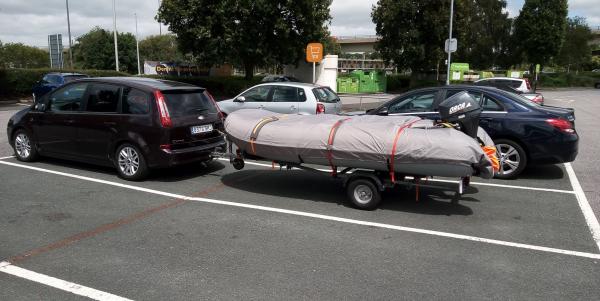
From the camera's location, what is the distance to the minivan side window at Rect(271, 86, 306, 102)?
475 inches

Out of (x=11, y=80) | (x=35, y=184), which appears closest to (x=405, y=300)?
(x=35, y=184)

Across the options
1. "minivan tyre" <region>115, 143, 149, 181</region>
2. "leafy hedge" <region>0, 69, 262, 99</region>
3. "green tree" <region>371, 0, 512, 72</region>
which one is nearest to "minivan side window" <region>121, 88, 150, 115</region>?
"minivan tyre" <region>115, 143, 149, 181</region>

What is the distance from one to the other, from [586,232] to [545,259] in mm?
1174

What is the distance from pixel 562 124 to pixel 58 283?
24.2 feet

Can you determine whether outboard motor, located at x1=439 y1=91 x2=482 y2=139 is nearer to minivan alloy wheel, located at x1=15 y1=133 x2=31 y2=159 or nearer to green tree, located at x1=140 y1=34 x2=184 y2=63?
minivan alloy wheel, located at x1=15 y1=133 x2=31 y2=159

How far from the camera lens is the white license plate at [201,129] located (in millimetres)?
7734

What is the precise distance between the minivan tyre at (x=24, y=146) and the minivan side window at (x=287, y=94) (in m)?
5.70

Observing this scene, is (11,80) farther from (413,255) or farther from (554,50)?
(554,50)

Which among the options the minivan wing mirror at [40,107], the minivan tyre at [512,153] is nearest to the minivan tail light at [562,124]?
the minivan tyre at [512,153]

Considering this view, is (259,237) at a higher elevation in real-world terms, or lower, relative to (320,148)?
lower

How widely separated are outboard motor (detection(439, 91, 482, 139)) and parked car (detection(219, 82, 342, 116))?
18.2 feet

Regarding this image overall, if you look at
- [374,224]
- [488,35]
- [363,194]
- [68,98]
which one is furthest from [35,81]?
[488,35]

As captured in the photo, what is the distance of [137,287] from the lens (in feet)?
13.1

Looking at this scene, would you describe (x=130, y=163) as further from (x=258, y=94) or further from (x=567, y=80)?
(x=567, y=80)
